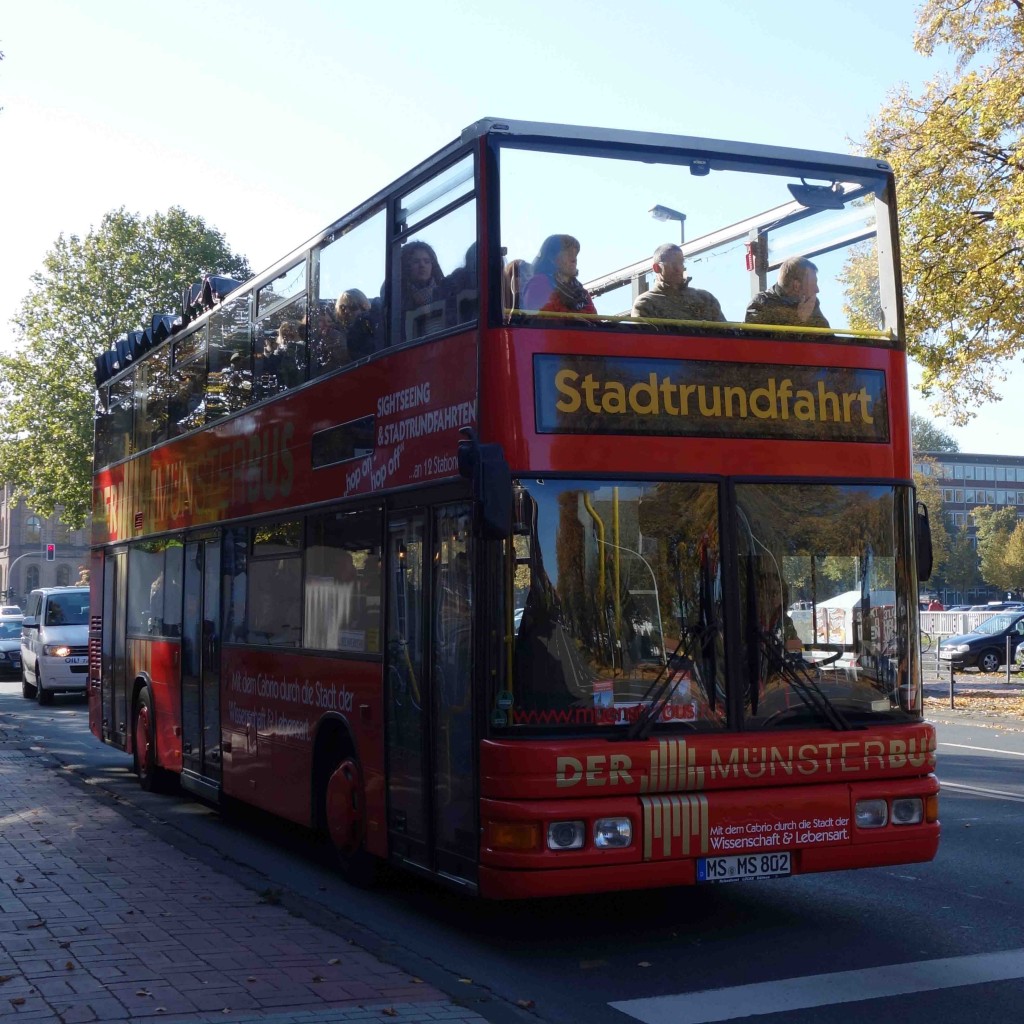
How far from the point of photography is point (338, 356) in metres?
9.73

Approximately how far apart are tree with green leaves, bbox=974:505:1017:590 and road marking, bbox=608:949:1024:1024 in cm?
10008

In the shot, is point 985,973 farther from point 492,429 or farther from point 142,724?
point 142,724

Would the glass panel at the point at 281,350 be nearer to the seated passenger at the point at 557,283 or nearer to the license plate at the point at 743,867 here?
the seated passenger at the point at 557,283

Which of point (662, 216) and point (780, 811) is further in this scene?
point (662, 216)

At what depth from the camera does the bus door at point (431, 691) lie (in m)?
7.70

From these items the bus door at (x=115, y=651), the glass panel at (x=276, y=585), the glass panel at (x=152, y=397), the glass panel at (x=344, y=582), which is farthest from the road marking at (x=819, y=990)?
the bus door at (x=115, y=651)

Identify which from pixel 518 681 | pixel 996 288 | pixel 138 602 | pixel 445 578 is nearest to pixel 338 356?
pixel 445 578

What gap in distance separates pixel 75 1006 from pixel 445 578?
2.93 meters

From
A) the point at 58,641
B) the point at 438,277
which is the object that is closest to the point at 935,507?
the point at 58,641

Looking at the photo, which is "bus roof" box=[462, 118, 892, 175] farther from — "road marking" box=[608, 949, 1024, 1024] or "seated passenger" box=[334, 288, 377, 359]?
"road marking" box=[608, 949, 1024, 1024]

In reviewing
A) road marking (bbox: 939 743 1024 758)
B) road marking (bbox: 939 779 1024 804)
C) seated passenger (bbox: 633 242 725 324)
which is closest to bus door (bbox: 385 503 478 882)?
seated passenger (bbox: 633 242 725 324)

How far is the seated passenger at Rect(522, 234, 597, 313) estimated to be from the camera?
768 cm

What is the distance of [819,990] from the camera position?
6.79m

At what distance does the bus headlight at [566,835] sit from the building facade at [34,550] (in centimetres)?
11158
